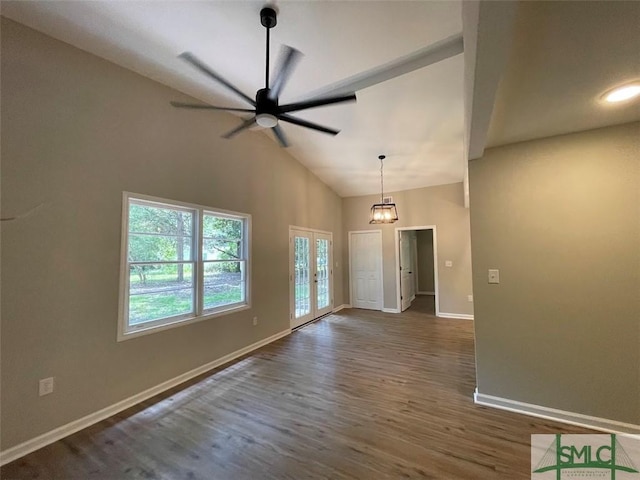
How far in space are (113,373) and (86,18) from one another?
3129 millimetres

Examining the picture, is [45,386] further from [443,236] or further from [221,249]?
[443,236]

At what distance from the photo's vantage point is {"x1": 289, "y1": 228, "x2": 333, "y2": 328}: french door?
210 inches

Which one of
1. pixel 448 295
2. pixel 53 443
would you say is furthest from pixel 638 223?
pixel 53 443

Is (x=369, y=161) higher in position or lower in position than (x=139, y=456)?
higher

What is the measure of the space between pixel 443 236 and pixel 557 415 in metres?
4.20

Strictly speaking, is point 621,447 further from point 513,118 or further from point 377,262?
point 377,262

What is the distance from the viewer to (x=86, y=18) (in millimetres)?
2180

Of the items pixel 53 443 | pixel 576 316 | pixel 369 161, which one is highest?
pixel 369 161

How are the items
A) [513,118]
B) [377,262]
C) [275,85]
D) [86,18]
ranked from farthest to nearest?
[377,262] < [86,18] < [513,118] < [275,85]

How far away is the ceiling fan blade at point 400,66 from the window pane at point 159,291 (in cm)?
254

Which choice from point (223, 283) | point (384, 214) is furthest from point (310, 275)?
point (223, 283)

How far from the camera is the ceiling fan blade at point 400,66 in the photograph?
97.1 inches

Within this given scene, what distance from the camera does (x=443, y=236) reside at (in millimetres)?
6074

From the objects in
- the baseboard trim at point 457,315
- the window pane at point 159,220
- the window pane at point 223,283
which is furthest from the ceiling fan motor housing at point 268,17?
the baseboard trim at point 457,315
